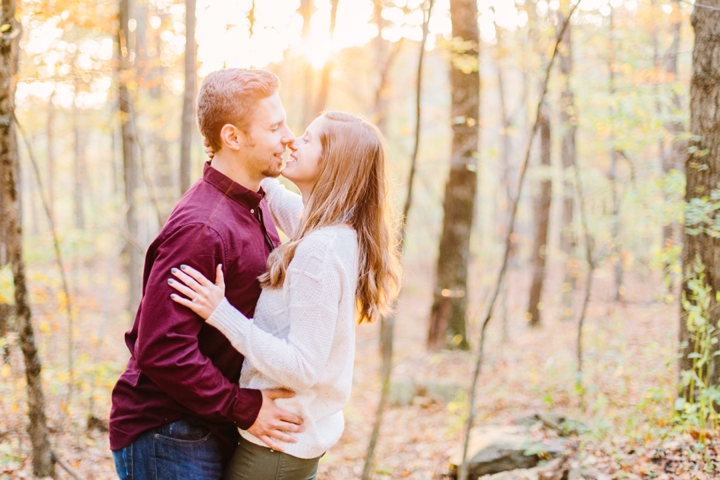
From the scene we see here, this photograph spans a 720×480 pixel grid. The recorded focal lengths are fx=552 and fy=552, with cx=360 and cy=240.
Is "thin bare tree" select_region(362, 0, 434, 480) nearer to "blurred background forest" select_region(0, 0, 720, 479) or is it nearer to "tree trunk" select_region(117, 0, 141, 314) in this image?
"blurred background forest" select_region(0, 0, 720, 479)

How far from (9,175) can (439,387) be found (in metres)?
6.08

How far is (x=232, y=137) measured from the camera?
223 centimetres

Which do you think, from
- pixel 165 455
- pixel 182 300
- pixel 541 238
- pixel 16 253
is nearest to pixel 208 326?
pixel 182 300

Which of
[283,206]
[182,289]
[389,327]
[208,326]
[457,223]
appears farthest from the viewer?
[457,223]

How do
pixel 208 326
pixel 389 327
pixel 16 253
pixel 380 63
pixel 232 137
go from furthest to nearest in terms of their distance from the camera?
pixel 380 63, pixel 389 327, pixel 16 253, pixel 232 137, pixel 208 326

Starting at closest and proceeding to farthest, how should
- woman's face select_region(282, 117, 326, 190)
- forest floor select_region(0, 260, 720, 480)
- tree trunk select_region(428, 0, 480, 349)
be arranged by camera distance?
woman's face select_region(282, 117, 326, 190), forest floor select_region(0, 260, 720, 480), tree trunk select_region(428, 0, 480, 349)

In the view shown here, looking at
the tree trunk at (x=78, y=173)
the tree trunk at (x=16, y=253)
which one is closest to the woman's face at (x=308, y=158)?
the tree trunk at (x=16, y=253)

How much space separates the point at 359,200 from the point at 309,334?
0.61 metres

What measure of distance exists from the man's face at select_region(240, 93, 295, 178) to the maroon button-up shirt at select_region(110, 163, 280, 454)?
4.8 inches

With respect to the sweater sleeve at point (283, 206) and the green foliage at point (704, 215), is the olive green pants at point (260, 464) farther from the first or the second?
the green foliage at point (704, 215)

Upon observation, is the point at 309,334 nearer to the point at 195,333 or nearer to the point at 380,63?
the point at 195,333

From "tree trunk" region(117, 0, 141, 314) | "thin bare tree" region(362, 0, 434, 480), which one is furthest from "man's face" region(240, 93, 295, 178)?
"tree trunk" region(117, 0, 141, 314)

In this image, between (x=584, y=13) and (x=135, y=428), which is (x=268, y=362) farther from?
(x=584, y=13)

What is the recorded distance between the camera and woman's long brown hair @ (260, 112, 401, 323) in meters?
2.23
